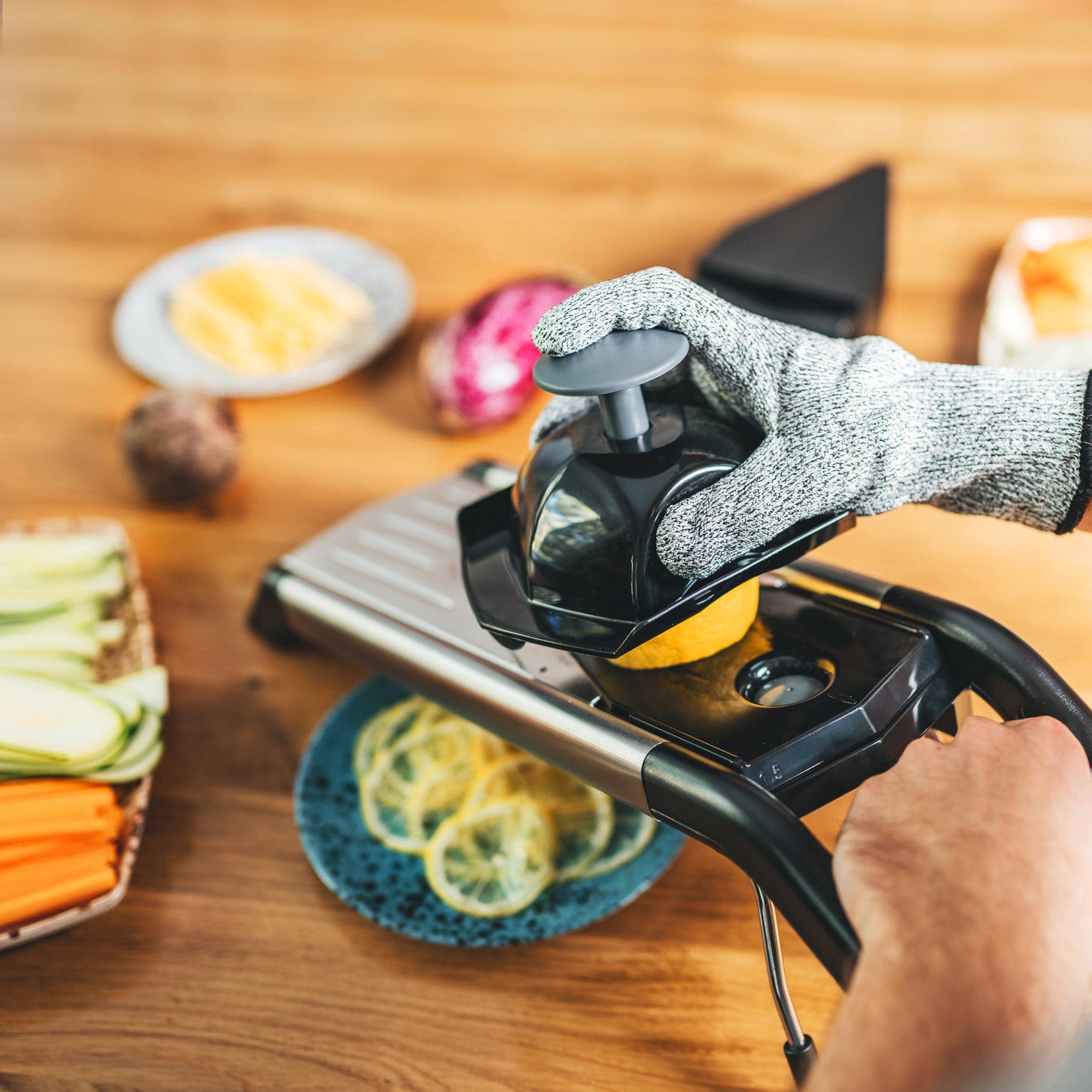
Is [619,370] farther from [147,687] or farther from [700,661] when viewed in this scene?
[147,687]

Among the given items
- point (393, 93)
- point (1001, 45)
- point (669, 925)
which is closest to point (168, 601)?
point (669, 925)

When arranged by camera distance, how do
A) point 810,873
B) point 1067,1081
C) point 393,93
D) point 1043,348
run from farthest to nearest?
point 393,93, point 1043,348, point 810,873, point 1067,1081

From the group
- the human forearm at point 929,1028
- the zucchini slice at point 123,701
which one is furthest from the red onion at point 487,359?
the human forearm at point 929,1028

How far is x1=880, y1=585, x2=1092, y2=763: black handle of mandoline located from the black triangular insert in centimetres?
57

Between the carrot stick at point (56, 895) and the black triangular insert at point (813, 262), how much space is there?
92 centimetres

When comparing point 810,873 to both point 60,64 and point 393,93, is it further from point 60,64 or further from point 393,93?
point 60,64

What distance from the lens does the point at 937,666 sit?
2.21 feet

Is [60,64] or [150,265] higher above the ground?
[60,64]

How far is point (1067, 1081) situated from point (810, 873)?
0.19 m

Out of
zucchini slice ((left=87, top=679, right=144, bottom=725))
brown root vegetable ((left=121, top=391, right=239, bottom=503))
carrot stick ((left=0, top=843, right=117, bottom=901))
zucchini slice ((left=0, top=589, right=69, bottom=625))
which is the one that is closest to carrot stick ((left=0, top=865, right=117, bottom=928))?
carrot stick ((left=0, top=843, right=117, bottom=901))

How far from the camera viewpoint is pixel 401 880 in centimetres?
81

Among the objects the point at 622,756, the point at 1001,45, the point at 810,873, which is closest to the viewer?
the point at 810,873

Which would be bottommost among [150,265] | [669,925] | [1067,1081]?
[669,925]

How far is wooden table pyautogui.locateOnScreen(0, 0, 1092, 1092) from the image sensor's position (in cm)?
74
